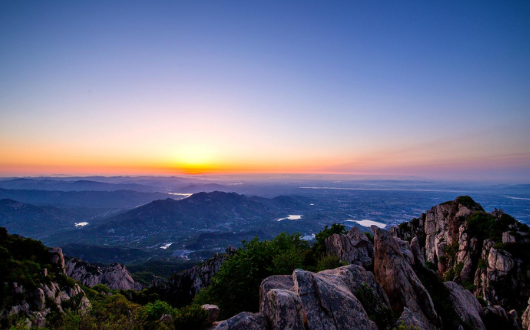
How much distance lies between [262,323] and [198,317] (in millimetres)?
4616

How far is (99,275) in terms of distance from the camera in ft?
320

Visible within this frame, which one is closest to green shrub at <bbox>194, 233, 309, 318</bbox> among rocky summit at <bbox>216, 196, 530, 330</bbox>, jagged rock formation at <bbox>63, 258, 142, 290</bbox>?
rocky summit at <bbox>216, 196, 530, 330</bbox>

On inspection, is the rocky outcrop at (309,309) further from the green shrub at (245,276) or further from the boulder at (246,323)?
the green shrub at (245,276)

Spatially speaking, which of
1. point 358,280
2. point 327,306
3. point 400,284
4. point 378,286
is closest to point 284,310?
point 327,306

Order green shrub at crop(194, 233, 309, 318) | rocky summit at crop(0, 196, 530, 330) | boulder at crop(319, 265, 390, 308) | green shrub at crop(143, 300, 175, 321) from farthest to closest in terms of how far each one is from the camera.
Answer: green shrub at crop(194, 233, 309, 318)
green shrub at crop(143, 300, 175, 321)
boulder at crop(319, 265, 390, 308)
rocky summit at crop(0, 196, 530, 330)

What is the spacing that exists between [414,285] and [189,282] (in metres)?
91.8

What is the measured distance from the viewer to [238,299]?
19328 mm

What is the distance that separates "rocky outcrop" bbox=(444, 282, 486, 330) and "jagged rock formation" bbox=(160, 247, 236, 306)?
68168 millimetres

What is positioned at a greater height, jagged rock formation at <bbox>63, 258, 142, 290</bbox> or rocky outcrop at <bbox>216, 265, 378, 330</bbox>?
rocky outcrop at <bbox>216, 265, 378, 330</bbox>

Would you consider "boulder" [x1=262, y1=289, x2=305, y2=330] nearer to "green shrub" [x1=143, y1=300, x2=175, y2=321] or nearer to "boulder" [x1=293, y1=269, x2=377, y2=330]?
"boulder" [x1=293, y1=269, x2=377, y2=330]

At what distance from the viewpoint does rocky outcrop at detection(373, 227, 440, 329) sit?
15453mm

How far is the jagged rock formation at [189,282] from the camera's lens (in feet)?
265

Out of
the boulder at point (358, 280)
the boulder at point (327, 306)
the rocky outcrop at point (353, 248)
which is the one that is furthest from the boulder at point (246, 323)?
the rocky outcrop at point (353, 248)

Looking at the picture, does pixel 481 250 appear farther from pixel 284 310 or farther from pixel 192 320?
pixel 192 320
